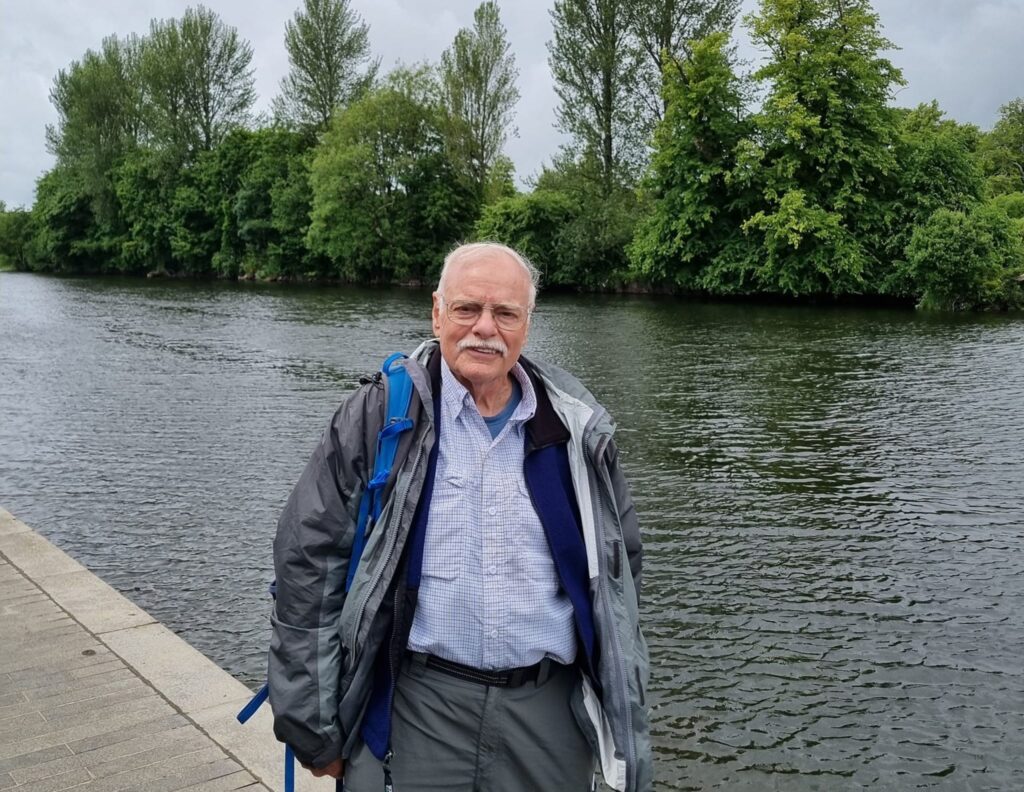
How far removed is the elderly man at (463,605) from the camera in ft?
7.61

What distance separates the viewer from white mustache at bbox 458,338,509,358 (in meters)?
2.44

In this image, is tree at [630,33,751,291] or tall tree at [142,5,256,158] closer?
tree at [630,33,751,291]

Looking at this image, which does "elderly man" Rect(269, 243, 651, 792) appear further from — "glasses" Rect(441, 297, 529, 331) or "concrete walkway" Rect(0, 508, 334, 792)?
"concrete walkway" Rect(0, 508, 334, 792)

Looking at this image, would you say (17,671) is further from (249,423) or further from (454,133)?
(454,133)

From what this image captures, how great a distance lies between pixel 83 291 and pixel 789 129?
35243 mm

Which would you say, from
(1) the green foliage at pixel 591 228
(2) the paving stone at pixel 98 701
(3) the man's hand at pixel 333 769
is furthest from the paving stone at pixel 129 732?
(1) the green foliage at pixel 591 228

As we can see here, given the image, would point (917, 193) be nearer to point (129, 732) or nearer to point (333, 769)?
point (129, 732)

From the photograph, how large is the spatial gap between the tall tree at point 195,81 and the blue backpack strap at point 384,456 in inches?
2743

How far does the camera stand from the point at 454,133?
176 feet

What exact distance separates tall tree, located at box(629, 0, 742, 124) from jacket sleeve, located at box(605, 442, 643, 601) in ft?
152

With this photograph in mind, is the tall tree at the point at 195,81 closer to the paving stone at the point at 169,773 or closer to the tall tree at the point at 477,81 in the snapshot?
the tall tree at the point at 477,81

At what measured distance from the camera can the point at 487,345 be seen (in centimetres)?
244

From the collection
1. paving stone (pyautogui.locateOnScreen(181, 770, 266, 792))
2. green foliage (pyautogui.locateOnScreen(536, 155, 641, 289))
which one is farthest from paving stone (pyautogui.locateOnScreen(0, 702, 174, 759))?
green foliage (pyautogui.locateOnScreen(536, 155, 641, 289))

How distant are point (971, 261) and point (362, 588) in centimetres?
3326
